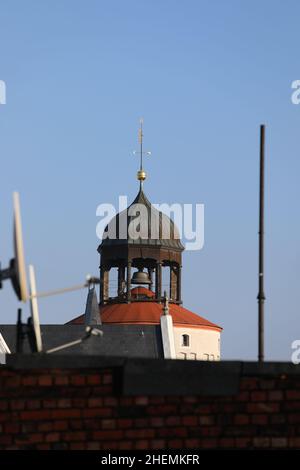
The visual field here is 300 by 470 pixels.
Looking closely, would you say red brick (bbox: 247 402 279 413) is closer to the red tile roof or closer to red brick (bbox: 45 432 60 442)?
red brick (bbox: 45 432 60 442)

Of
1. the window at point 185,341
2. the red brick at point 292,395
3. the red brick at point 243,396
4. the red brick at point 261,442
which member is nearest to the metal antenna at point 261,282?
the red brick at point 292,395

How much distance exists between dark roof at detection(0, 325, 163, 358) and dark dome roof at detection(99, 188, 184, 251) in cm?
3210

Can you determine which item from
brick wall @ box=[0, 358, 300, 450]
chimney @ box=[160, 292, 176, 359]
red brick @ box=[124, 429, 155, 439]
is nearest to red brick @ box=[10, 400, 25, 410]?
brick wall @ box=[0, 358, 300, 450]

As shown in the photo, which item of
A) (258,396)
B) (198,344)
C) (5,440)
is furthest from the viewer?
(198,344)

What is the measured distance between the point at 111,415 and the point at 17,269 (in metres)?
1.68

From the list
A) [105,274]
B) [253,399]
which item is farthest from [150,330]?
[253,399]

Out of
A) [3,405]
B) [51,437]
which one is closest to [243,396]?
[51,437]

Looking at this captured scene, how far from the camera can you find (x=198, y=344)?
116500 mm

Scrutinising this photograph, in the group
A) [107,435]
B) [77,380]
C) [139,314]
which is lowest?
[107,435]

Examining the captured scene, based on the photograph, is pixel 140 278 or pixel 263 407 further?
pixel 140 278

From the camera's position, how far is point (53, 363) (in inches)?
506

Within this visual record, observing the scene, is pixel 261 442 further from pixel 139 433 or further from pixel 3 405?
pixel 3 405

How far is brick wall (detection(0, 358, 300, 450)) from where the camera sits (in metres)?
12.8

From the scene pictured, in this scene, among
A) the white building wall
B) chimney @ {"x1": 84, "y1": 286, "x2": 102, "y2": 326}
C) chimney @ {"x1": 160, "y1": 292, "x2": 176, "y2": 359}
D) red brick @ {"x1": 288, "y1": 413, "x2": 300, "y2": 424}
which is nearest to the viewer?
red brick @ {"x1": 288, "y1": 413, "x2": 300, "y2": 424}
